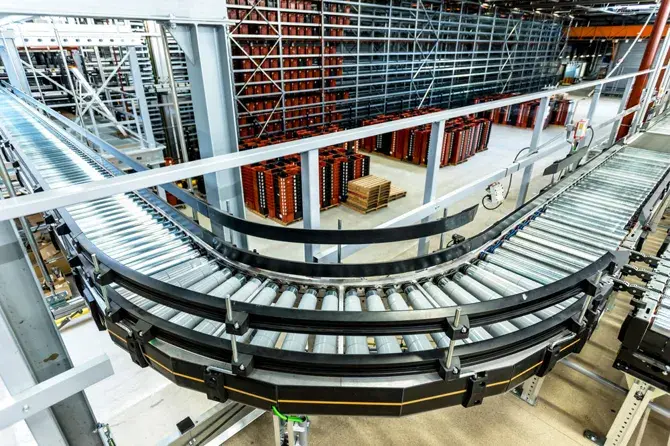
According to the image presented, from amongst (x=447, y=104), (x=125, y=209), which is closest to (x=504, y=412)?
(x=125, y=209)

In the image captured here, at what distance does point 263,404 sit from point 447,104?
56.9ft

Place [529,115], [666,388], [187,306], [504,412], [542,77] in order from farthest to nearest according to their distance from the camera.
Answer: [542,77]
[529,115]
[504,412]
[666,388]
[187,306]

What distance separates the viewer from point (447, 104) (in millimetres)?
16766

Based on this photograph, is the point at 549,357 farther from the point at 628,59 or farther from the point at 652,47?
the point at 628,59

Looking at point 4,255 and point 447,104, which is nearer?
point 4,255

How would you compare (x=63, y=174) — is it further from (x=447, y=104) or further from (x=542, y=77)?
(x=542, y=77)

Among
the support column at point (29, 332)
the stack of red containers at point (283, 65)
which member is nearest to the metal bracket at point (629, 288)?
the support column at point (29, 332)

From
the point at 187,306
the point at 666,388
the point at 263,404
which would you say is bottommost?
the point at 666,388

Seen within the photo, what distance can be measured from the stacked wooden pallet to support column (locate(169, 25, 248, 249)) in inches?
209

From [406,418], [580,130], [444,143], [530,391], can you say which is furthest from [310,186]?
[444,143]

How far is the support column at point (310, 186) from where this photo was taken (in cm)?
215

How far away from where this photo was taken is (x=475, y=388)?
1.73 meters

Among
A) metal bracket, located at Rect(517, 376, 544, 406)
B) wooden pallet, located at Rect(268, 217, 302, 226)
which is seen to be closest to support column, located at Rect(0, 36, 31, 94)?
wooden pallet, located at Rect(268, 217, 302, 226)

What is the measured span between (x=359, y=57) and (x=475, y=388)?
13.3m
